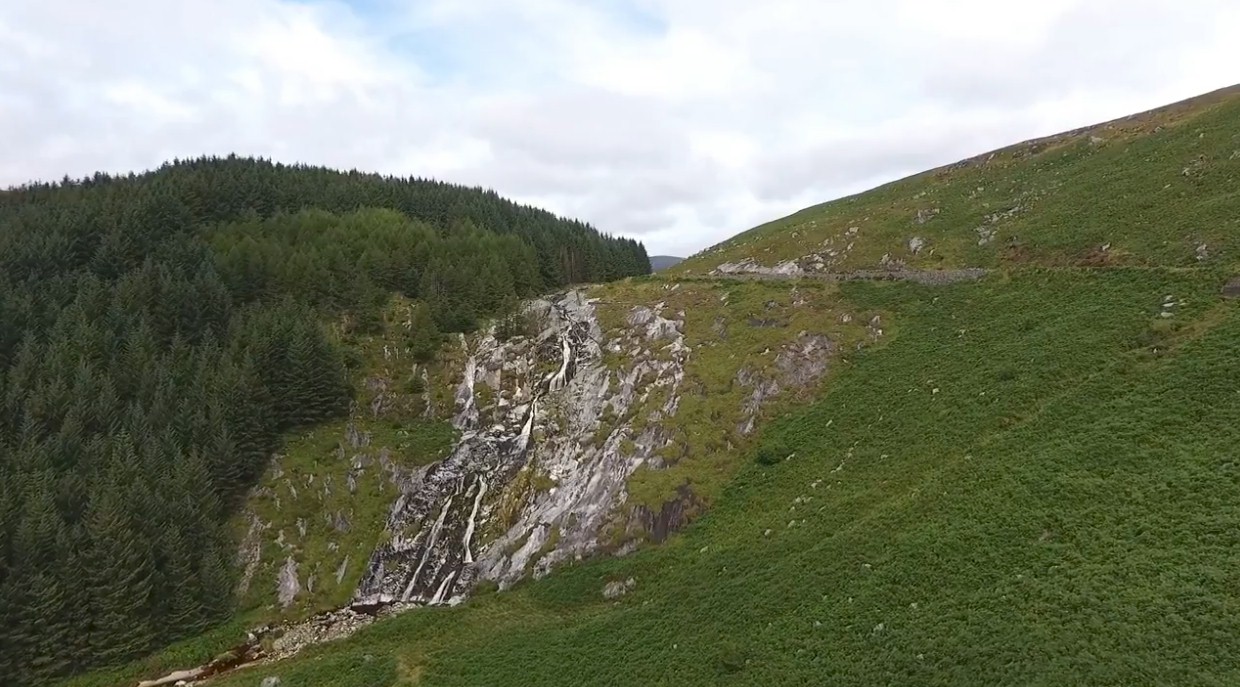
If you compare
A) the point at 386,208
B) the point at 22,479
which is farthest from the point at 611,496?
the point at 386,208

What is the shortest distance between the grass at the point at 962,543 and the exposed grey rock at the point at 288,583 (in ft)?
23.6

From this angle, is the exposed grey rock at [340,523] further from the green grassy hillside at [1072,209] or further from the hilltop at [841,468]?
the green grassy hillside at [1072,209]

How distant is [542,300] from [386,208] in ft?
150

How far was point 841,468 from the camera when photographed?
3975 centimetres

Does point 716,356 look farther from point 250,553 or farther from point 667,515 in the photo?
point 250,553

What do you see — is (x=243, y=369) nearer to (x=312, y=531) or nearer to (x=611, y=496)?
(x=312, y=531)

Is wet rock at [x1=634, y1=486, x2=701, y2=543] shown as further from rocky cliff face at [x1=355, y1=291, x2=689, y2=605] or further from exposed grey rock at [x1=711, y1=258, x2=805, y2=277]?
exposed grey rock at [x1=711, y1=258, x2=805, y2=277]

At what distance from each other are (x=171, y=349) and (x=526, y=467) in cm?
4079

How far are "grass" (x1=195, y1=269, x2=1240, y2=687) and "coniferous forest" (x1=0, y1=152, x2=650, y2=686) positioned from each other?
1193 centimetres

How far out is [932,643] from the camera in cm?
2381

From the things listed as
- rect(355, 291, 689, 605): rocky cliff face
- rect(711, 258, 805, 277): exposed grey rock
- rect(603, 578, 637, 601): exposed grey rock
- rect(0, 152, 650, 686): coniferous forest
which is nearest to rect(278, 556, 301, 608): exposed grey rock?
rect(0, 152, 650, 686): coniferous forest

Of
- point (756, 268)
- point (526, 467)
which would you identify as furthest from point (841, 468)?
point (756, 268)

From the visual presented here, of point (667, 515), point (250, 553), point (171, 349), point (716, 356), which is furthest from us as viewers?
point (171, 349)

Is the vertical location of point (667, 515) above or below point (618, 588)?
above
